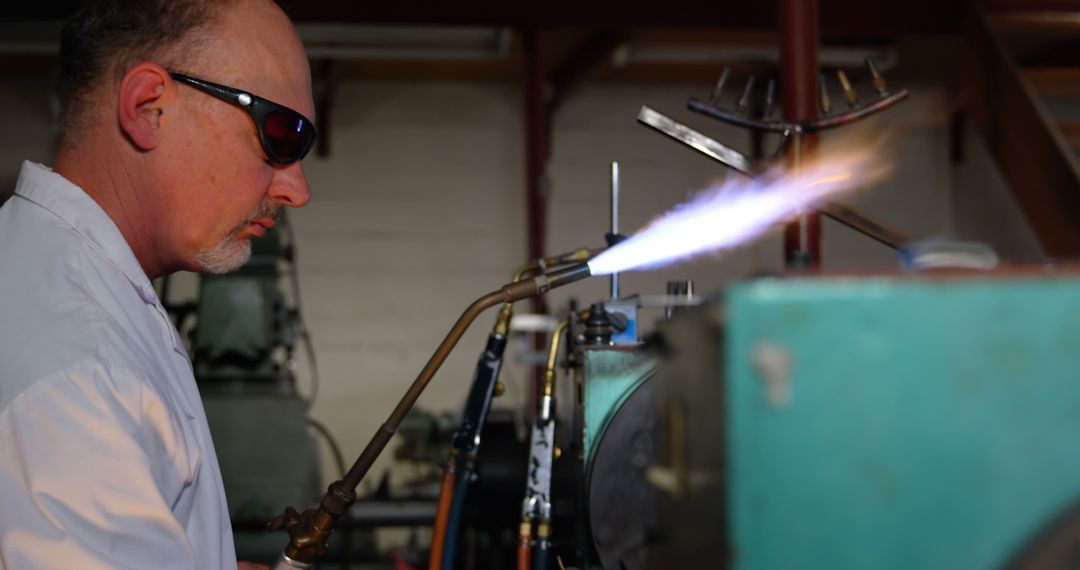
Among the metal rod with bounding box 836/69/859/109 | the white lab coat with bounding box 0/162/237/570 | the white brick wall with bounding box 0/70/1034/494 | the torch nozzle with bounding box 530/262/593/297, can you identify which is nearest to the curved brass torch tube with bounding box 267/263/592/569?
the torch nozzle with bounding box 530/262/593/297

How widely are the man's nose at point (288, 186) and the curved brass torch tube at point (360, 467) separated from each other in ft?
0.74

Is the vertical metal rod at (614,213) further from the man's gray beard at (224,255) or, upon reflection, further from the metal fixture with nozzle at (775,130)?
the man's gray beard at (224,255)

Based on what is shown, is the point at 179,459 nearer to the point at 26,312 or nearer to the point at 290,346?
the point at 26,312

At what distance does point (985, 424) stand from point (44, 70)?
548 centimetres

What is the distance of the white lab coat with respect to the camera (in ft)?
2.50

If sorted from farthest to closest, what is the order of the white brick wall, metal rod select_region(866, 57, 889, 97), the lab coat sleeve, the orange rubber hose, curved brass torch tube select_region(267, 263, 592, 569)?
the white brick wall → metal rod select_region(866, 57, 889, 97) → the orange rubber hose → curved brass torch tube select_region(267, 263, 592, 569) → the lab coat sleeve

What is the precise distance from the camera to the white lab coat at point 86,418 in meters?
0.76

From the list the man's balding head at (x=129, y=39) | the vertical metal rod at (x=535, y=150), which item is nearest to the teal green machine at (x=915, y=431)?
the man's balding head at (x=129, y=39)

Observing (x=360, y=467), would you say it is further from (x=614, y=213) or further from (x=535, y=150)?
(x=535, y=150)

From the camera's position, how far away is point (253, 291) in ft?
9.07

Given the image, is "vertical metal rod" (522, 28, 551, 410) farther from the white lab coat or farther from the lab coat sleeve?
the lab coat sleeve

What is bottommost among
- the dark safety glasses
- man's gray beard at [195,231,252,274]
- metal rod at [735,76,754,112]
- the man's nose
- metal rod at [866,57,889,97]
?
man's gray beard at [195,231,252,274]

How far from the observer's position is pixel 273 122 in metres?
Result: 1.07

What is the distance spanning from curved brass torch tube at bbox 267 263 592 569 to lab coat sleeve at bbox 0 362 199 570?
268 mm
